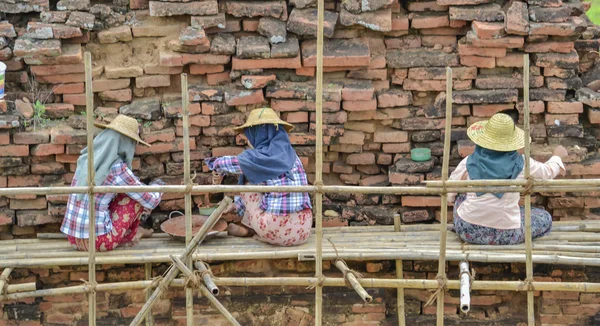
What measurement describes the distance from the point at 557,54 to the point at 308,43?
1.59 metres

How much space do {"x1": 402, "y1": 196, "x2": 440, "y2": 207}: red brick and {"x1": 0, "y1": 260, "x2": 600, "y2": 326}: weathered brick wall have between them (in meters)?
0.46

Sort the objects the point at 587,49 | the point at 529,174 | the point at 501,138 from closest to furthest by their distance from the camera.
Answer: the point at 529,174, the point at 501,138, the point at 587,49

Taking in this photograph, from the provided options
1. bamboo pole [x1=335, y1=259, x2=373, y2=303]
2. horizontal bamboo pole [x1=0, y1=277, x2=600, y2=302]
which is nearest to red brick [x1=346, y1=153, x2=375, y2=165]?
bamboo pole [x1=335, y1=259, x2=373, y2=303]

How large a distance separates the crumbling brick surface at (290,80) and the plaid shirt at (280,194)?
36 cm

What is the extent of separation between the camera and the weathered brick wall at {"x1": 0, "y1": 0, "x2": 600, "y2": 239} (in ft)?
17.7

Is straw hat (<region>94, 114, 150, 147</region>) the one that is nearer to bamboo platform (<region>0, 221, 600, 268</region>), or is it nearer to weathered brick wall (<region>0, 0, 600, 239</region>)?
weathered brick wall (<region>0, 0, 600, 239</region>)

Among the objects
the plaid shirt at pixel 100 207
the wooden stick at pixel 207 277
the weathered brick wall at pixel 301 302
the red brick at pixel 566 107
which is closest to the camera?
the wooden stick at pixel 207 277

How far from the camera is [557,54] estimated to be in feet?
18.2

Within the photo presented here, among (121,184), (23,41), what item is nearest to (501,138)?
(121,184)

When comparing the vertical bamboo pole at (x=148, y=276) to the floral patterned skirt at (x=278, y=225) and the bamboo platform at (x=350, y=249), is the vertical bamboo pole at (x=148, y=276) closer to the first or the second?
the bamboo platform at (x=350, y=249)

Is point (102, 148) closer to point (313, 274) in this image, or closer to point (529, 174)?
point (313, 274)

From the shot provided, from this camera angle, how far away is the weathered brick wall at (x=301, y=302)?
5336 millimetres

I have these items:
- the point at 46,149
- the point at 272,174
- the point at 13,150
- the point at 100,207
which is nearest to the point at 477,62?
the point at 272,174

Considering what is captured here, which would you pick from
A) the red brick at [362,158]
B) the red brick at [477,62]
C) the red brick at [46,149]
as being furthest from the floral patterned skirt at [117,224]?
the red brick at [477,62]
